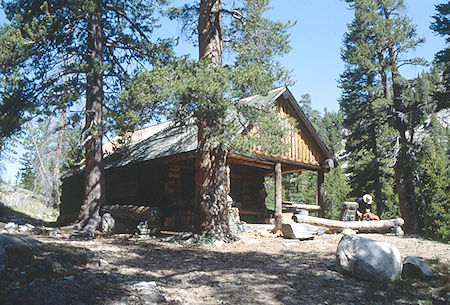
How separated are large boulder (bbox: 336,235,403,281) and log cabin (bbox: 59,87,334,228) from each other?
6.92 metres

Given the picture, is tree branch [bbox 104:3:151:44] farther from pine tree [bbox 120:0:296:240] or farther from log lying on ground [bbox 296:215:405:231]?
log lying on ground [bbox 296:215:405:231]

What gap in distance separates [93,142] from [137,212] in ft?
11.0

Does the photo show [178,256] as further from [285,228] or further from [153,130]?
[153,130]

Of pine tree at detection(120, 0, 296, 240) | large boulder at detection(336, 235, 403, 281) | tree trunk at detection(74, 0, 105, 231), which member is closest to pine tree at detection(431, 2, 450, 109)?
pine tree at detection(120, 0, 296, 240)

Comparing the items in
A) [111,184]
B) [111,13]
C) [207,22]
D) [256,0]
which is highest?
[111,13]

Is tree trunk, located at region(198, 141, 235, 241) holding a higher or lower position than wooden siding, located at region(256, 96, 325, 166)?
lower

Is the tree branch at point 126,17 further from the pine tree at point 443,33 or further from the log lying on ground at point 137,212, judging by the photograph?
the pine tree at point 443,33

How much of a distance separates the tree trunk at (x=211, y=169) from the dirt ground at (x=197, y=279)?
4.32 ft

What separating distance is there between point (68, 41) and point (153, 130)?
9066 millimetres

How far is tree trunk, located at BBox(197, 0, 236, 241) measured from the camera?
10.6 meters

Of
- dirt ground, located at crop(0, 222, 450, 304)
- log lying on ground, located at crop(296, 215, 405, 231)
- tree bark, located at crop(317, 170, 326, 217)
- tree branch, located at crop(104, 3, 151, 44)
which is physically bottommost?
dirt ground, located at crop(0, 222, 450, 304)

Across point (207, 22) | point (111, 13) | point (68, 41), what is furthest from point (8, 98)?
point (207, 22)

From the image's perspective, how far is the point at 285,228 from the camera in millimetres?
11602

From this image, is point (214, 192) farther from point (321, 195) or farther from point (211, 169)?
point (321, 195)
